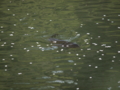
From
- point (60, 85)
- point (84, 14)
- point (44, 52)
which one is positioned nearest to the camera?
point (60, 85)

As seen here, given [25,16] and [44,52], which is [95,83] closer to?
[44,52]

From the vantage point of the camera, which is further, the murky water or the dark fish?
the dark fish

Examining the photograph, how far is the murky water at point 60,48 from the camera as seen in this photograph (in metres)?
12.1

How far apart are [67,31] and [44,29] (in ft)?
4.61

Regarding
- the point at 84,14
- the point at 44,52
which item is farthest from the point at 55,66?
the point at 84,14

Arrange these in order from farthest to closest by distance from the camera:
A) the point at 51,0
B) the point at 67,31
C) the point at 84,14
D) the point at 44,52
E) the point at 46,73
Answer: the point at 51,0 → the point at 84,14 → the point at 67,31 → the point at 44,52 → the point at 46,73

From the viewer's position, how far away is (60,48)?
50.1 ft

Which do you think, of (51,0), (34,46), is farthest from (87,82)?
(51,0)

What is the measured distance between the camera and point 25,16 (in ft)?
68.9

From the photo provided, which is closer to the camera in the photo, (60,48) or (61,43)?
(60,48)

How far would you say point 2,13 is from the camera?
22062mm

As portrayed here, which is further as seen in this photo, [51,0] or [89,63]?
[51,0]

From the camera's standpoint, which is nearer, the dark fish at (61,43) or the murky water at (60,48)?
the murky water at (60,48)

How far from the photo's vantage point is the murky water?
12.1 m
